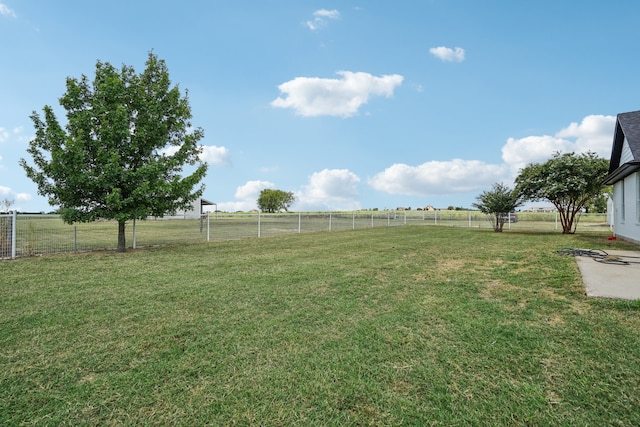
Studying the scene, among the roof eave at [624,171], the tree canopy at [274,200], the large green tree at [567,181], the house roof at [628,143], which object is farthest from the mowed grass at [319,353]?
the tree canopy at [274,200]

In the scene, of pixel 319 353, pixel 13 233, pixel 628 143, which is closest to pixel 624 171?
pixel 628 143

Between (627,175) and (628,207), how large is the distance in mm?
1059

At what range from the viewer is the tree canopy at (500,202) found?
1725cm

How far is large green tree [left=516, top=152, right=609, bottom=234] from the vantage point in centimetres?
1450

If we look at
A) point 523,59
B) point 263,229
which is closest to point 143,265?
point 263,229

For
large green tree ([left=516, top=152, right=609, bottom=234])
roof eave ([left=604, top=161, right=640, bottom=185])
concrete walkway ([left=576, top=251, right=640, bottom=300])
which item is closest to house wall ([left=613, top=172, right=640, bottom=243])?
roof eave ([left=604, top=161, right=640, bottom=185])

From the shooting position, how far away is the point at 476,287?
15.2ft

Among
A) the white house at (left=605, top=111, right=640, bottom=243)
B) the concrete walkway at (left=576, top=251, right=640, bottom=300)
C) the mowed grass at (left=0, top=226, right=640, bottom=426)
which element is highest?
the white house at (left=605, top=111, right=640, bottom=243)

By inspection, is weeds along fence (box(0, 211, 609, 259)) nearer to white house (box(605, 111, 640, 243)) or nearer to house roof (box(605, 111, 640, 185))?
white house (box(605, 111, 640, 243))

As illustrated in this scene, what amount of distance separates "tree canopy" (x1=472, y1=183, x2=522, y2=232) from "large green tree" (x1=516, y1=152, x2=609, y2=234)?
34.4 inches

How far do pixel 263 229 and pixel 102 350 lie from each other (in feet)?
42.7

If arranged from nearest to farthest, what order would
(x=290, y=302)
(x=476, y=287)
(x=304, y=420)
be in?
(x=304, y=420) < (x=290, y=302) < (x=476, y=287)

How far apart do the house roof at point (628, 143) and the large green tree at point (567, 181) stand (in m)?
1.45

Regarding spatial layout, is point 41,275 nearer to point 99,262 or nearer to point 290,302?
point 99,262
